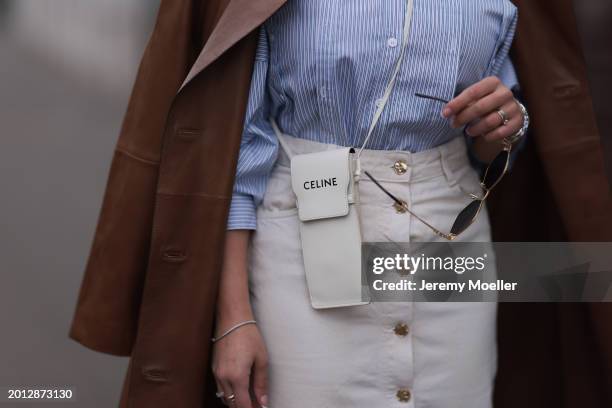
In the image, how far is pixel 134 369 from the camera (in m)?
1.75

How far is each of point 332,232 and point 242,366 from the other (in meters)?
0.30

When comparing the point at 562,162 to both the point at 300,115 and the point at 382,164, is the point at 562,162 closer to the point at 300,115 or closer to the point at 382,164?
the point at 382,164

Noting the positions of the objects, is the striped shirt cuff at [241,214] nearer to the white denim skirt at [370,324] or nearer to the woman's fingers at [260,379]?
the white denim skirt at [370,324]

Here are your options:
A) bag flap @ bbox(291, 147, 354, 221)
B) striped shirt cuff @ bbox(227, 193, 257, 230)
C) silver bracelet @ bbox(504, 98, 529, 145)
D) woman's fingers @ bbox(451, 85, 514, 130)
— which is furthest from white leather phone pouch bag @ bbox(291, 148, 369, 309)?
silver bracelet @ bbox(504, 98, 529, 145)

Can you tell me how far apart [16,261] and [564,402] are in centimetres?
242

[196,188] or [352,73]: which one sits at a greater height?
[352,73]

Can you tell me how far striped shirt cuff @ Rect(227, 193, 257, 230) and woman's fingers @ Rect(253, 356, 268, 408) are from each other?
0.25 m

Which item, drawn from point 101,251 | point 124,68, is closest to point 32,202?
point 124,68

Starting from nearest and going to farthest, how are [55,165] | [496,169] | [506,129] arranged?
[506,129] → [496,169] → [55,165]

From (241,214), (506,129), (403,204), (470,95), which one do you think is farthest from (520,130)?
(241,214)

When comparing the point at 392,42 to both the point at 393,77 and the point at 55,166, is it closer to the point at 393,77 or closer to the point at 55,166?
the point at 393,77

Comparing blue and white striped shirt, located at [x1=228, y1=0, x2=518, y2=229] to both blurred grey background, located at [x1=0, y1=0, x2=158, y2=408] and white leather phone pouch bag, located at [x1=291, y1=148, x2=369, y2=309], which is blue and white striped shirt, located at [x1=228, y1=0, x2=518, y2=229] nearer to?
white leather phone pouch bag, located at [x1=291, y1=148, x2=369, y2=309]

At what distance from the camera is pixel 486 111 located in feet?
5.67

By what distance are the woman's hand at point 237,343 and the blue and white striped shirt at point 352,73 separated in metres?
0.07
